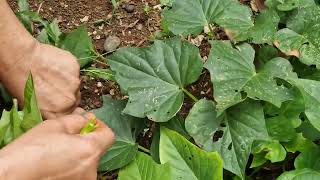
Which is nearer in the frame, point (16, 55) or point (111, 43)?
point (16, 55)

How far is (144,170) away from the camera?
1513 mm

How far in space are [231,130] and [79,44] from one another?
1.77 ft

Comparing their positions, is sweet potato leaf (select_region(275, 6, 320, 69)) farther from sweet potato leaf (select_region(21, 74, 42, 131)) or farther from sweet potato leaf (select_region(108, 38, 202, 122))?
sweet potato leaf (select_region(21, 74, 42, 131))

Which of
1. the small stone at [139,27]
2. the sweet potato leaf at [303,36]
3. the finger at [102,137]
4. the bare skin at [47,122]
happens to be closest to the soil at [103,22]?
the small stone at [139,27]

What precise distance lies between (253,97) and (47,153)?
48 centimetres

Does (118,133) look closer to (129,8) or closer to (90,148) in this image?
(90,148)

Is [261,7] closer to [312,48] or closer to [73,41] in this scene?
[312,48]

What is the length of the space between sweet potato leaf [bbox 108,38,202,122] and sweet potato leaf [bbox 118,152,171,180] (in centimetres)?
10

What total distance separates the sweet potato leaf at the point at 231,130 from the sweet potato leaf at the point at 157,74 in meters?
0.06

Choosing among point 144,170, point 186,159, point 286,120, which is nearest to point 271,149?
point 286,120

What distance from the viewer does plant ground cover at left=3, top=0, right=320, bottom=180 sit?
58.5 inches

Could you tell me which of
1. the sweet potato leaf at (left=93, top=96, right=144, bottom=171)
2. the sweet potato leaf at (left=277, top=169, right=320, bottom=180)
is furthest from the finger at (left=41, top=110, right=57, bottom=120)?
the sweet potato leaf at (left=277, top=169, right=320, bottom=180)

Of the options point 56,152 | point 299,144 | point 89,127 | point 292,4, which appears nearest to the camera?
point 56,152

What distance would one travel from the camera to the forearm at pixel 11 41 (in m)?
1.59
